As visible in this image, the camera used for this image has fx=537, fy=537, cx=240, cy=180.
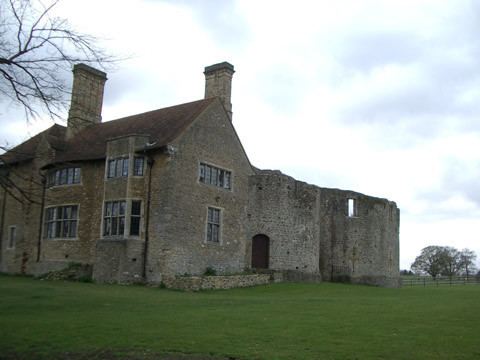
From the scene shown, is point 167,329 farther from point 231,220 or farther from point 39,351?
point 231,220

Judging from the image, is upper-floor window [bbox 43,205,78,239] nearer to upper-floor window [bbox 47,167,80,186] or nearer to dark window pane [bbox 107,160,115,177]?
upper-floor window [bbox 47,167,80,186]

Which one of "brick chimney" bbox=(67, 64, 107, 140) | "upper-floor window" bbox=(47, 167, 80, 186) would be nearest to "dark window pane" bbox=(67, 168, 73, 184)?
"upper-floor window" bbox=(47, 167, 80, 186)

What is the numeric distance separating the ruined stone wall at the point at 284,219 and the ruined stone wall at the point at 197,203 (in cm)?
148

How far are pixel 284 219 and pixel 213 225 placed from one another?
6.57 metres

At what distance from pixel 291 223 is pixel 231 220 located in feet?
18.2

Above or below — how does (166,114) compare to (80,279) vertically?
above

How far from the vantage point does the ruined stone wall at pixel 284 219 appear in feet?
114

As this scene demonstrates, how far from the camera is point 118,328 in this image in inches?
515

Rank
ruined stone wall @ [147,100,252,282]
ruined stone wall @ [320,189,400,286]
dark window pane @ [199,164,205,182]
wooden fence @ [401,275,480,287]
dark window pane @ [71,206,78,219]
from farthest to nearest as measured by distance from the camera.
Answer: wooden fence @ [401,275,480,287], ruined stone wall @ [320,189,400,286], dark window pane @ [71,206,78,219], dark window pane @ [199,164,205,182], ruined stone wall @ [147,100,252,282]

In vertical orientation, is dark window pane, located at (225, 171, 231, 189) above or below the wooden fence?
above

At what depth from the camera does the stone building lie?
Result: 91.4 ft

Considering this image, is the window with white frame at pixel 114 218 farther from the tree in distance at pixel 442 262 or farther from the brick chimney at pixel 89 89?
the tree in distance at pixel 442 262

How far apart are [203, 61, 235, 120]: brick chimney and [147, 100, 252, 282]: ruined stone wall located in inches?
127

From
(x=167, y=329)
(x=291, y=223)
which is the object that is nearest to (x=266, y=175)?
(x=291, y=223)
